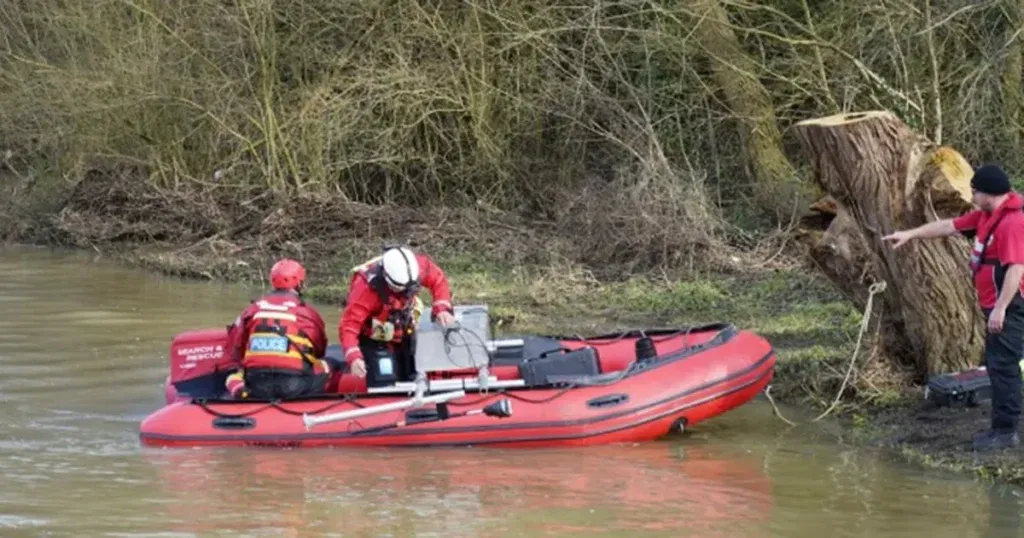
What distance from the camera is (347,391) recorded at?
1034cm

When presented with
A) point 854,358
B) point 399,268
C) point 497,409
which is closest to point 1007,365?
point 854,358

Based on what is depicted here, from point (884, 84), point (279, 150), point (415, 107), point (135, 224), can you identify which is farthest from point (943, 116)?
point (135, 224)

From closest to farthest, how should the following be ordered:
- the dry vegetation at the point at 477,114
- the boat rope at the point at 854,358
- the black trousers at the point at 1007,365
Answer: the black trousers at the point at 1007,365 < the boat rope at the point at 854,358 < the dry vegetation at the point at 477,114

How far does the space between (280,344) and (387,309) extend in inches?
27.7

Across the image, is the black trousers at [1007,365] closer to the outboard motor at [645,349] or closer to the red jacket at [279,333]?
the outboard motor at [645,349]

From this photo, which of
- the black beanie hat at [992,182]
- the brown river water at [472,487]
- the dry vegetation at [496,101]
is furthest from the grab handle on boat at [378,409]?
the dry vegetation at [496,101]

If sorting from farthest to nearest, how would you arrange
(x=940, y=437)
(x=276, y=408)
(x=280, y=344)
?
(x=280, y=344), (x=276, y=408), (x=940, y=437)

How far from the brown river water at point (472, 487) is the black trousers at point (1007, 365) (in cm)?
48

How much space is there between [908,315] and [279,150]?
38.7ft

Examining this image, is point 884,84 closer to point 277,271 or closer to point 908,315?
point 908,315

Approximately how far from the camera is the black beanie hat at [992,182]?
8.49 m

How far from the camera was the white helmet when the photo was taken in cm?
977

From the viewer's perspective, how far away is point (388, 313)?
10062 millimetres

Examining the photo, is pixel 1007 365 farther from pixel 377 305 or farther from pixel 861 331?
pixel 377 305
